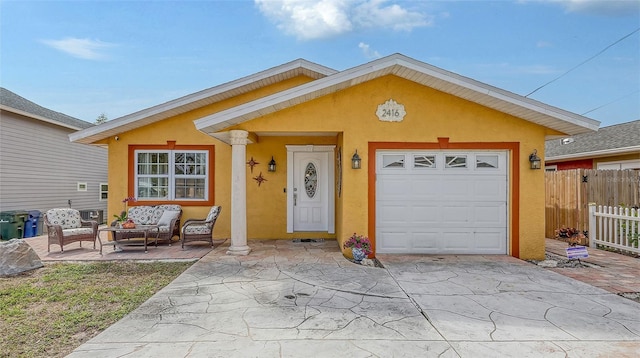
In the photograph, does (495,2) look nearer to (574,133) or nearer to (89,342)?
(574,133)

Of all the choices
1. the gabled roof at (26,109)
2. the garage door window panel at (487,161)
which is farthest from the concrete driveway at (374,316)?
the gabled roof at (26,109)

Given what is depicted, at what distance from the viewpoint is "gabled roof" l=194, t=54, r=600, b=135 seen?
20.8ft

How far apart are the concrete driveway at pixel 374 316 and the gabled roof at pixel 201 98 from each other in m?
4.39

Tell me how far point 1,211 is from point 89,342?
36.0 ft

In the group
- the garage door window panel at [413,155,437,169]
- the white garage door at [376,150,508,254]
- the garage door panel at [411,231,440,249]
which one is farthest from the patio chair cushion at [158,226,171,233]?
the garage door window panel at [413,155,437,169]

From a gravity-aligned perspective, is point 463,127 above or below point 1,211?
above

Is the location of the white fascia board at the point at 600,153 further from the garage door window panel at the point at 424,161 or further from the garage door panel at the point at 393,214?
the garage door panel at the point at 393,214

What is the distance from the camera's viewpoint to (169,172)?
356 inches

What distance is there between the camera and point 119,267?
249 inches

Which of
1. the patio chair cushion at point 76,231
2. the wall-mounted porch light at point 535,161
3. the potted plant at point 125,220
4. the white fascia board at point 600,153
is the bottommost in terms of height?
the patio chair cushion at point 76,231

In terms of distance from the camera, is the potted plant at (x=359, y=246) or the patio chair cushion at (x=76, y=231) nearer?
the potted plant at (x=359, y=246)

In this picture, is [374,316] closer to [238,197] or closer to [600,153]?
[238,197]

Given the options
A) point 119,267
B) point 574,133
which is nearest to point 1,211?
point 119,267

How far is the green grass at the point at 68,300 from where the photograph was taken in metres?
3.43
